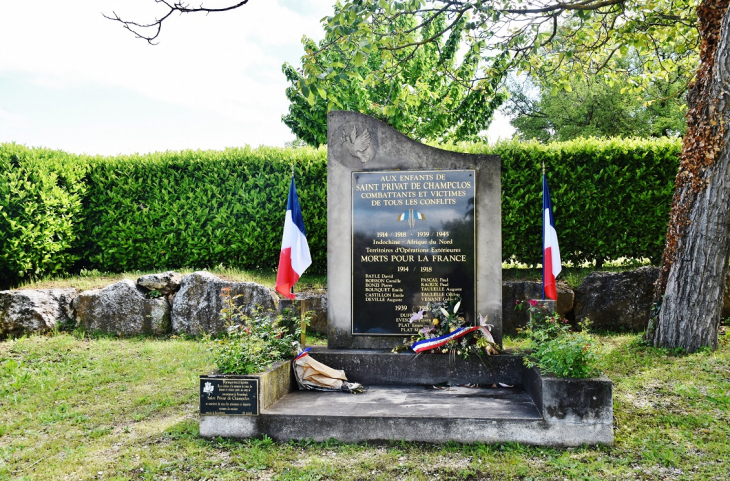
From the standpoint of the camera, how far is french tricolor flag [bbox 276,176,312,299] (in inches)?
239

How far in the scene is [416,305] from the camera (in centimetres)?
→ 594

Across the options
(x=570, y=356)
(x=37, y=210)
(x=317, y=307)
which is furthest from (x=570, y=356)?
(x=37, y=210)

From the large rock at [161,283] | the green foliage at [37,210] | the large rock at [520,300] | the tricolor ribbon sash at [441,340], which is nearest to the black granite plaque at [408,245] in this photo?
the tricolor ribbon sash at [441,340]

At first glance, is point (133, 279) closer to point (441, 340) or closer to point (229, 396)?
point (229, 396)

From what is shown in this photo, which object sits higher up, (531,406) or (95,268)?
(95,268)

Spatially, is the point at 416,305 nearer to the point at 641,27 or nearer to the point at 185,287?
the point at 185,287

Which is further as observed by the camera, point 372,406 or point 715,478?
point 372,406

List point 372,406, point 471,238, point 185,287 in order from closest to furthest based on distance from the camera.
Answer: point 372,406
point 471,238
point 185,287

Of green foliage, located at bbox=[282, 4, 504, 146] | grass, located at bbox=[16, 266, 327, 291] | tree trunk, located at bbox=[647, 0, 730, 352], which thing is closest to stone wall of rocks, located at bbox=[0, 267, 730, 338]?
grass, located at bbox=[16, 266, 327, 291]

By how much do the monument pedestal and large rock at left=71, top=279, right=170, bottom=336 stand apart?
4178mm

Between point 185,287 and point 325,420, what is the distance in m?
4.91

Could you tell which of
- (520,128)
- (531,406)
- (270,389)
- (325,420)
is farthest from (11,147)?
(520,128)

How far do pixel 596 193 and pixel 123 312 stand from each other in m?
8.07

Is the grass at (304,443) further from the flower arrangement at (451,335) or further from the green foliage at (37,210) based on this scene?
the green foliage at (37,210)
